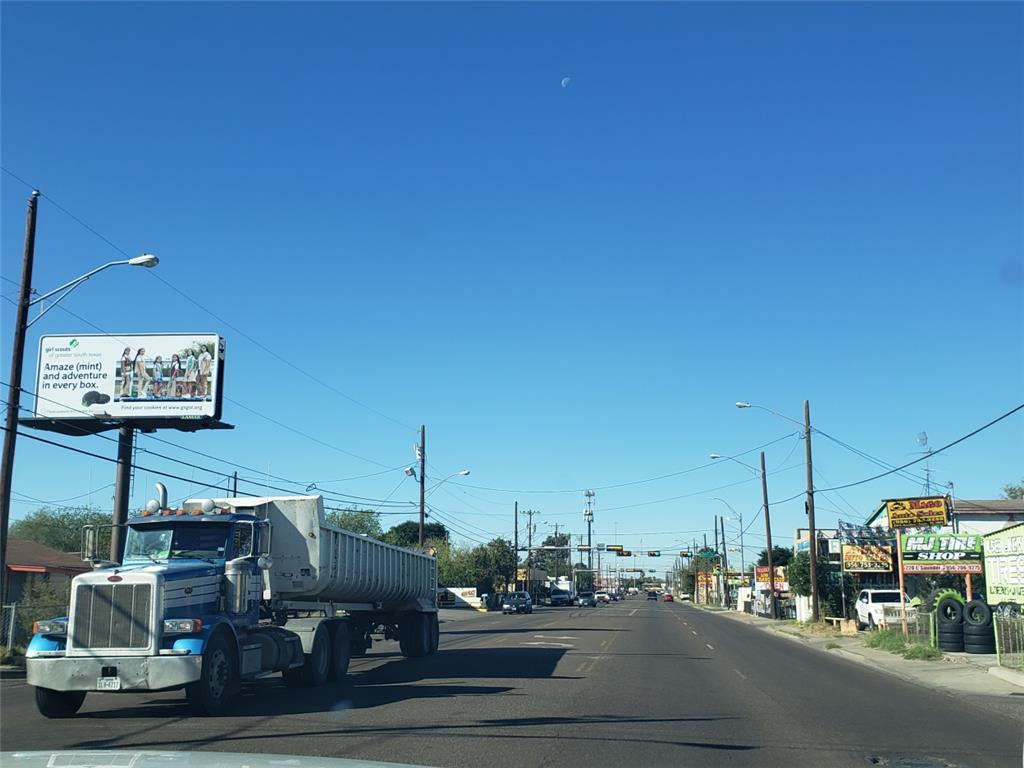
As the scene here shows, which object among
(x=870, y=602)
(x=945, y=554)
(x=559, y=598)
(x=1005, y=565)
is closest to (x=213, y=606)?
(x=1005, y=565)

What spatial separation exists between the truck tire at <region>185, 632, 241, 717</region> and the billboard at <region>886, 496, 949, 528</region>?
128 feet

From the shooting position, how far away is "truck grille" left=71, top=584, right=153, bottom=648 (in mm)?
13719

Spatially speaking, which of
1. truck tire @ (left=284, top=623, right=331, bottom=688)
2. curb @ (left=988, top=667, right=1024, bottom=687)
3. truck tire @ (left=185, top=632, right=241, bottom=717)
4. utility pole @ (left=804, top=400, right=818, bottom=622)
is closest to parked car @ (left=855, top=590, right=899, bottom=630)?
utility pole @ (left=804, top=400, right=818, bottom=622)

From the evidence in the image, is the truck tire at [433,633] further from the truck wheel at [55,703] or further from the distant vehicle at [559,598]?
the distant vehicle at [559,598]

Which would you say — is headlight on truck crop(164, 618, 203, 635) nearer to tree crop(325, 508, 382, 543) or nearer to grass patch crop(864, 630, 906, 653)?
grass patch crop(864, 630, 906, 653)

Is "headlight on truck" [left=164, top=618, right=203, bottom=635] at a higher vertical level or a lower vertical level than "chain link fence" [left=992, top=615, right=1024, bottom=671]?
higher

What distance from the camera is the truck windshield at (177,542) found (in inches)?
642

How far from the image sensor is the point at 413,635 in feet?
83.4

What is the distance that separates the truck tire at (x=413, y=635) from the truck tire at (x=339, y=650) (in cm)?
564

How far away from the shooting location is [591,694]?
656 inches

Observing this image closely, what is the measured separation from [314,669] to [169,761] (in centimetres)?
1196

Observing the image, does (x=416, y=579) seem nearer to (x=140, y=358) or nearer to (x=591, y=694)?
(x=591, y=694)

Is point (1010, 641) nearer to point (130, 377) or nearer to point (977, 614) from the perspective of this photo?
point (977, 614)

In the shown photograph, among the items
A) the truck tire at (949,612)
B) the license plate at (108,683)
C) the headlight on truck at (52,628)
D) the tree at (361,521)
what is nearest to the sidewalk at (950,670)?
the truck tire at (949,612)
